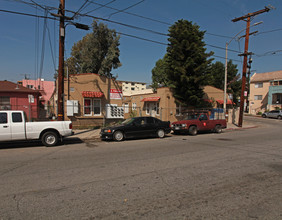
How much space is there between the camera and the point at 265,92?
4225 cm

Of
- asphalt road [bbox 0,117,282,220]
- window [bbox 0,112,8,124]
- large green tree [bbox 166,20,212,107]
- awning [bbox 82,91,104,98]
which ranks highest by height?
large green tree [bbox 166,20,212,107]

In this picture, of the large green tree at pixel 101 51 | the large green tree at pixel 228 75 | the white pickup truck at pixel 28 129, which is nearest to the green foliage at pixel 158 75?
the large green tree at pixel 228 75

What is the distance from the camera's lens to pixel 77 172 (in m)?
5.27

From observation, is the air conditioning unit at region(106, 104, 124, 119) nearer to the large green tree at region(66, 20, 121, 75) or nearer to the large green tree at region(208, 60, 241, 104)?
the large green tree at region(66, 20, 121, 75)

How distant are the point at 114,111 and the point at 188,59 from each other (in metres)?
8.79

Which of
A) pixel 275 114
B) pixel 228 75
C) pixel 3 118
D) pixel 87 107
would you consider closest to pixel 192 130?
pixel 87 107

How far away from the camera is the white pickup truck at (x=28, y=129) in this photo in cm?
860

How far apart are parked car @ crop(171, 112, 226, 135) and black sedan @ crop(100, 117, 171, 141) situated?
150cm

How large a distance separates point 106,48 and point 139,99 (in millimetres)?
8926

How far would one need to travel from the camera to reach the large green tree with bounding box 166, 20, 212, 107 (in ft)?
61.7

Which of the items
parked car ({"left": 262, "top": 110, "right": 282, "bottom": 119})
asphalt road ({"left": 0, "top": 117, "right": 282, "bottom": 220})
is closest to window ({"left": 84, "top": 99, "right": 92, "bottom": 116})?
asphalt road ({"left": 0, "top": 117, "right": 282, "bottom": 220})

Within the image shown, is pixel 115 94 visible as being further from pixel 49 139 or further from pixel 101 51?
pixel 101 51

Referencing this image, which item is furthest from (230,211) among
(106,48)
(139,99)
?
(106,48)

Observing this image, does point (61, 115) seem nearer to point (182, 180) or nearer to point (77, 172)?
point (77, 172)
